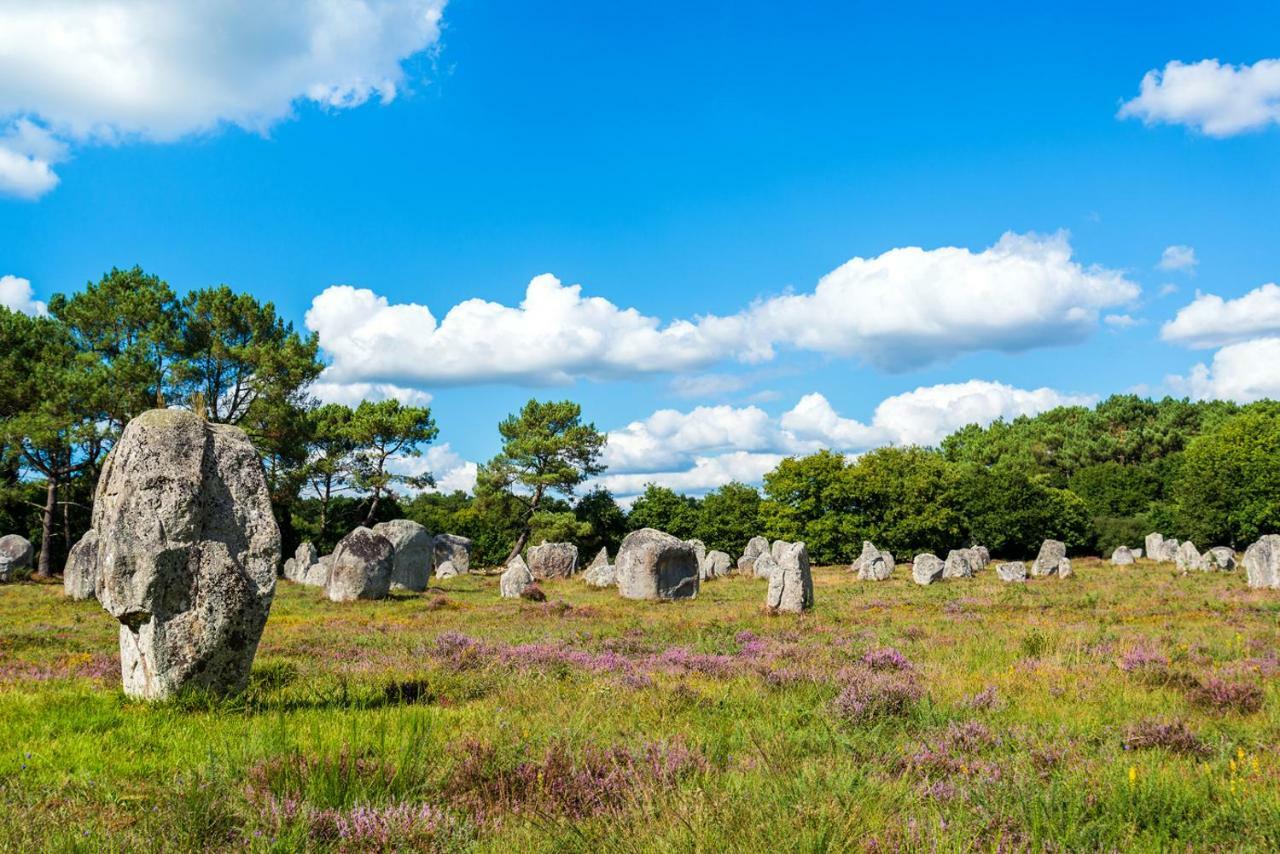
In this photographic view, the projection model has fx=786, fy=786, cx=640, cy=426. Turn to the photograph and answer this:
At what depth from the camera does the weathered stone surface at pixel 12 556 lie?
3303 cm

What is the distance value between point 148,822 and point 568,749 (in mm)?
2592

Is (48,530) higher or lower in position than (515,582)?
higher

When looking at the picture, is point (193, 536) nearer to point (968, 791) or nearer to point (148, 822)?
point (148, 822)

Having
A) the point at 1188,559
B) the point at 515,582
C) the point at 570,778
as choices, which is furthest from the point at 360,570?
the point at 1188,559

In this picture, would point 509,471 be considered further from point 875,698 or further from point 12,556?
point 875,698

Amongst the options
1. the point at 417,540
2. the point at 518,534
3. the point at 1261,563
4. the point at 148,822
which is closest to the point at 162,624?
the point at 148,822

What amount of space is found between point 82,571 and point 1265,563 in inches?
1560

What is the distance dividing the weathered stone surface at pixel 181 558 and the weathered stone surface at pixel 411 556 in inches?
898

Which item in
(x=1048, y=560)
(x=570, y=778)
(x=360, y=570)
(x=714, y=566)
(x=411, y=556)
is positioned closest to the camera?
(x=570, y=778)

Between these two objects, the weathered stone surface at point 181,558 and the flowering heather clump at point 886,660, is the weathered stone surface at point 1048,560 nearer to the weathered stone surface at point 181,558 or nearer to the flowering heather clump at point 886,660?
the flowering heather clump at point 886,660

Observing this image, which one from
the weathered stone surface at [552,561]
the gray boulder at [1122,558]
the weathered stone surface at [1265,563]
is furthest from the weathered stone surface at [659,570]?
the gray boulder at [1122,558]

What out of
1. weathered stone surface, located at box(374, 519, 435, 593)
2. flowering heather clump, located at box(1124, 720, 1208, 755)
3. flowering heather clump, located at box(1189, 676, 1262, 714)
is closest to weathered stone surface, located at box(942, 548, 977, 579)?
weathered stone surface, located at box(374, 519, 435, 593)

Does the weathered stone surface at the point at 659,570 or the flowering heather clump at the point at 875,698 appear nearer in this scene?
the flowering heather clump at the point at 875,698

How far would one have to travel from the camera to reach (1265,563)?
87.5ft
